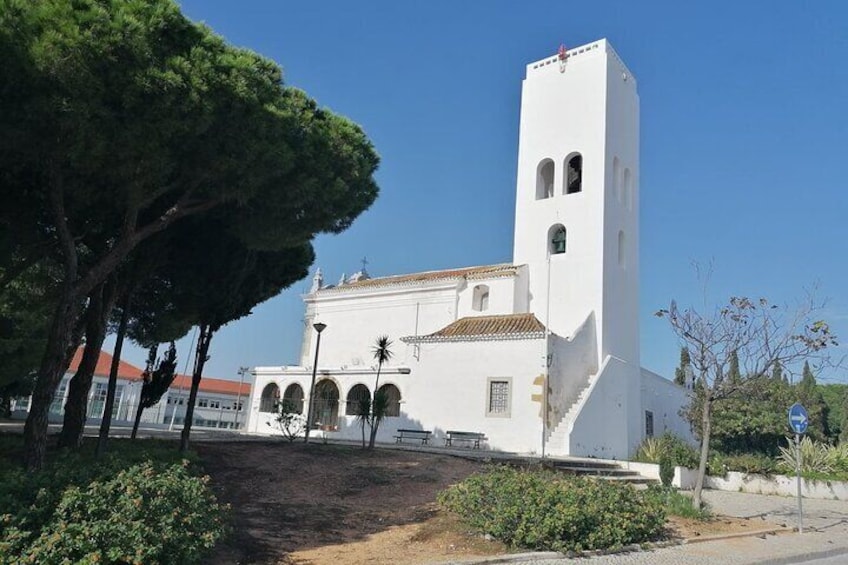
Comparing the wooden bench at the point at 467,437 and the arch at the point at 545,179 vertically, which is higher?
the arch at the point at 545,179

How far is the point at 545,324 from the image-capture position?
93.5 ft

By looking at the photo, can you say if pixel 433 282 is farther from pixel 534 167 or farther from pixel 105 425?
pixel 105 425

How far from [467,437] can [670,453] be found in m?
7.96

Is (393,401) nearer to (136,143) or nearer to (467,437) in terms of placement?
(467,437)

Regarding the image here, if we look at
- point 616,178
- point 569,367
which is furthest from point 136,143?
point 616,178

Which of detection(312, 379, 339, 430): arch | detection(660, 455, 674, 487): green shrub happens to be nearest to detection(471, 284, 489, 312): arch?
detection(312, 379, 339, 430): arch

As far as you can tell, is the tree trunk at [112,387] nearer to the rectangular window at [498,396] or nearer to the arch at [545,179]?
the rectangular window at [498,396]

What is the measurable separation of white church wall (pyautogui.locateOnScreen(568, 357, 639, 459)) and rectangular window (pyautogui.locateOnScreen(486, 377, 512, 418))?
9.63 ft

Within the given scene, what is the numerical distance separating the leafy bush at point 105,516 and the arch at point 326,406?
25186 millimetres

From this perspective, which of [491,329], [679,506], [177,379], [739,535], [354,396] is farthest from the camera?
[177,379]

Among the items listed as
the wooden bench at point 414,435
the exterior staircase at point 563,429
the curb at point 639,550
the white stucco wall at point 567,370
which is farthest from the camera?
the wooden bench at point 414,435

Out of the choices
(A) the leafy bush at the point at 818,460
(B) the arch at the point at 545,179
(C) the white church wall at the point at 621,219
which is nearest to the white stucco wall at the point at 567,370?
(C) the white church wall at the point at 621,219

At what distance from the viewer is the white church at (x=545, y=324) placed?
25.7m

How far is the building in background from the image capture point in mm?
41281
